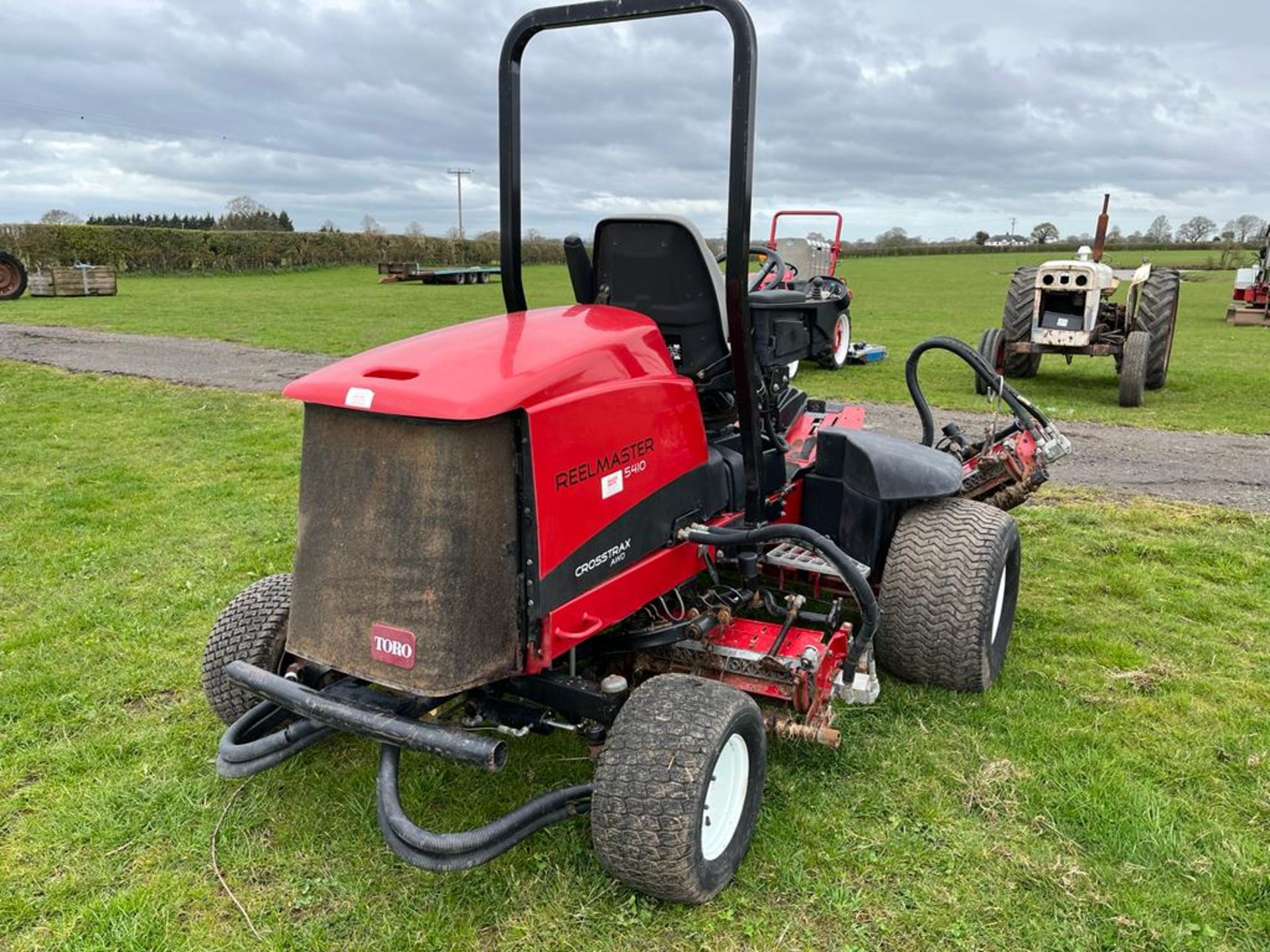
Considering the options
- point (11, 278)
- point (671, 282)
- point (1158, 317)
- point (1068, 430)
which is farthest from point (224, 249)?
point (671, 282)

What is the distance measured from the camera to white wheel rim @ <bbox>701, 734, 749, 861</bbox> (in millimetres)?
2715

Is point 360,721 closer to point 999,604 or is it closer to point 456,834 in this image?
point 456,834

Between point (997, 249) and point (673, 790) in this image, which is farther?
point (997, 249)

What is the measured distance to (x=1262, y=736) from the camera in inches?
140

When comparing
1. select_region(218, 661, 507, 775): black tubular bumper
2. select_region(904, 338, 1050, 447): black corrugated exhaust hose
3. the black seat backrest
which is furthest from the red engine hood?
select_region(904, 338, 1050, 447): black corrugated exhaust hose

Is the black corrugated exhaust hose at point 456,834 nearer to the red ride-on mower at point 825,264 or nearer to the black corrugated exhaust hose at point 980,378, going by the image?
the black corrugated exhaust hose at point 980,378

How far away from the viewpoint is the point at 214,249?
3803 centimetres

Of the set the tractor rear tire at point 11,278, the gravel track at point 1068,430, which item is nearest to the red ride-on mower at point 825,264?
the gravel track at point 1068,430

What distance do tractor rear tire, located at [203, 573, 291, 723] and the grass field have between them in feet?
28.1

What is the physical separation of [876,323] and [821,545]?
18.9 m

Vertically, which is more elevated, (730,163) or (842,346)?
(730,163)

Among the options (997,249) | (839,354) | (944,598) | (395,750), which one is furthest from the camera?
→ (997,249)

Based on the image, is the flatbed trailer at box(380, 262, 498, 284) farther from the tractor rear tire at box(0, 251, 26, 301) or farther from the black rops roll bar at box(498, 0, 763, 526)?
the black rops roll bar at box(498, 0, 763, 526)

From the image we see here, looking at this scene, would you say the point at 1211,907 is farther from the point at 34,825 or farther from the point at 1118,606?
the point at 34,825
